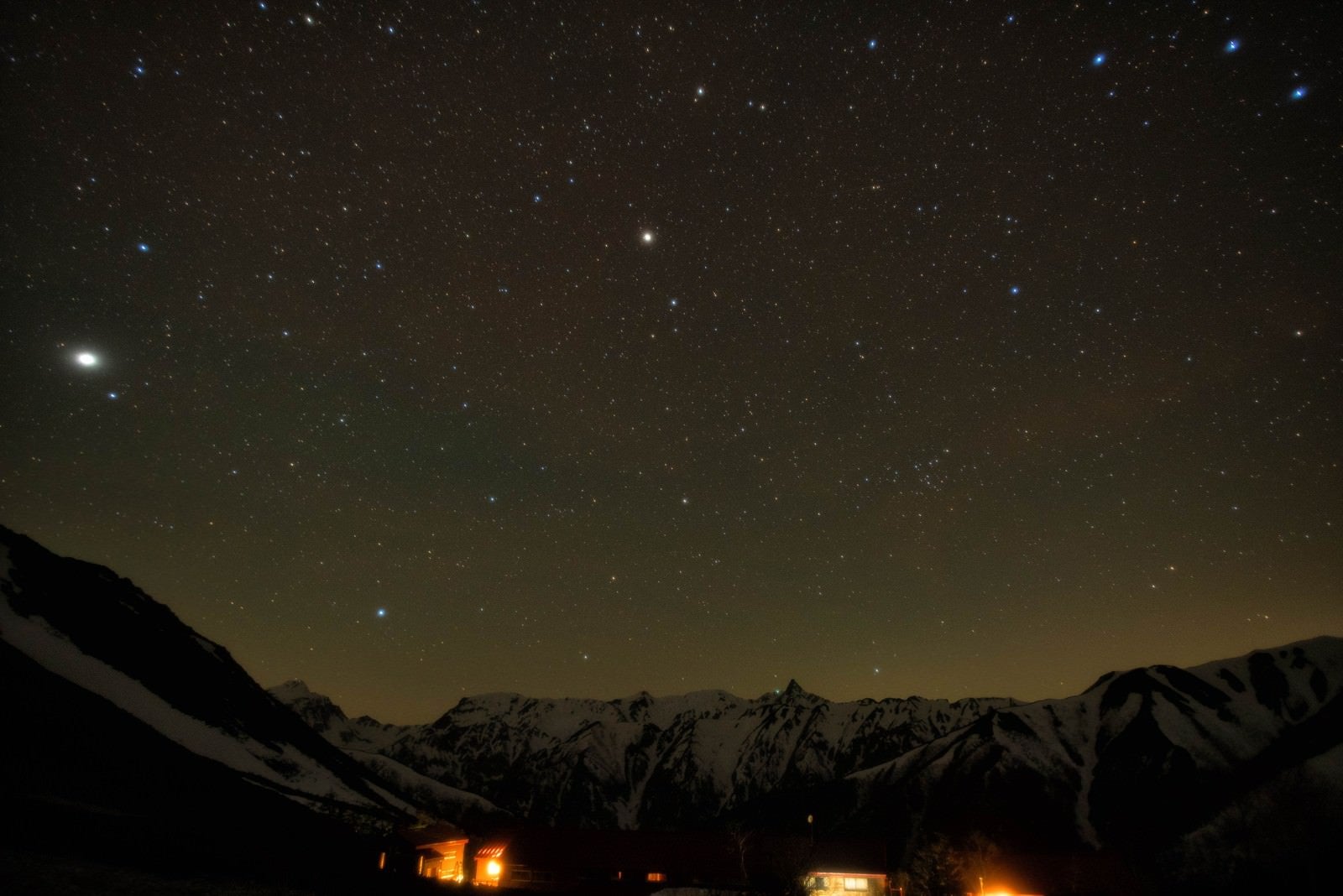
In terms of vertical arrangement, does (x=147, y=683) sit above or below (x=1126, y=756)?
above

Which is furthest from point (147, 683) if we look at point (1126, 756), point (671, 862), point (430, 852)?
point (1126, 756)

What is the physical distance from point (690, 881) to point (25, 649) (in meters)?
48.5

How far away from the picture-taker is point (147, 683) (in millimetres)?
48938

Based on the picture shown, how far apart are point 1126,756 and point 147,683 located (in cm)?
16895

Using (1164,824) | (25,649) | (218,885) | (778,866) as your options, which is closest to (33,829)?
(218,885)

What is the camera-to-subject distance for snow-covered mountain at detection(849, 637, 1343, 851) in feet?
390

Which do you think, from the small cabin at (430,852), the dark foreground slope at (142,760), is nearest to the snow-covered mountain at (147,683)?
the dark foreground slope at (142,760)

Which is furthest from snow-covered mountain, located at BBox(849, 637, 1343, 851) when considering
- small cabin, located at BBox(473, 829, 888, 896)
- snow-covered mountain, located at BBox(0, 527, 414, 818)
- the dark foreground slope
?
the dark foreground slope

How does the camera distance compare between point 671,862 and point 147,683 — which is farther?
point 671,862

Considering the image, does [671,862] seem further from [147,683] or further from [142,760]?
[147,683]

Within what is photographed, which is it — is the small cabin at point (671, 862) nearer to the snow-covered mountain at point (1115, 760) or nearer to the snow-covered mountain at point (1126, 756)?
the snow-covered mountain at point (1115, 760)

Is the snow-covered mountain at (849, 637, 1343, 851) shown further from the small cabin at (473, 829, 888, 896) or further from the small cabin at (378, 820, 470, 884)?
the small cabin at (378, 820, 470, 884)

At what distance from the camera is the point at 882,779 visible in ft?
482

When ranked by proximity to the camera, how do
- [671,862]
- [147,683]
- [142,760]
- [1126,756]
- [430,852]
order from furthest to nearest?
[1126,756] < [671,862] < [147,683] < [430,852] < [142,760]
